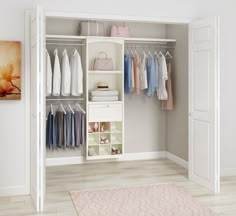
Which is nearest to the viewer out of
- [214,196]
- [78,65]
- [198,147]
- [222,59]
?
[214,196]

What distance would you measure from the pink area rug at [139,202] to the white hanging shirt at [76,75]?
5.92 feet

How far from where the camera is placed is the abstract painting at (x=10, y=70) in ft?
13.2

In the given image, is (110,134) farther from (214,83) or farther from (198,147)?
(214,83)

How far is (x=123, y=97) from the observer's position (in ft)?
18.9

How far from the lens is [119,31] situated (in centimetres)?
579

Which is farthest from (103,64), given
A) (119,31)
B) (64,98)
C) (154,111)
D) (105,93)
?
(154,111)

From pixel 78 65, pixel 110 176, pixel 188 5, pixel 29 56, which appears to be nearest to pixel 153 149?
pixel 110 176

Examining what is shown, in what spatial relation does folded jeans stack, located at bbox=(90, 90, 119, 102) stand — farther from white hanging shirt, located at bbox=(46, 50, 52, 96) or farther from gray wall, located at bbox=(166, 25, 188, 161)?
gray wall, located at bbox=(166, 25, 188, 161)

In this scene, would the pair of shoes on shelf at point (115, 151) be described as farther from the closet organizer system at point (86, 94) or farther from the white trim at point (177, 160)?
the white trim at point (177, 160)

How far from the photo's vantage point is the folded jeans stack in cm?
565

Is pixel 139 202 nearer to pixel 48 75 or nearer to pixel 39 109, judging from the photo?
pixel 39 109

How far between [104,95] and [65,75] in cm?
71

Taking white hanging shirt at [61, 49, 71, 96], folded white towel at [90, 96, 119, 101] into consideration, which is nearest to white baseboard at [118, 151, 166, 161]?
folded white towel at [90, 96, 119, 101]

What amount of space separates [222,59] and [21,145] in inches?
115
